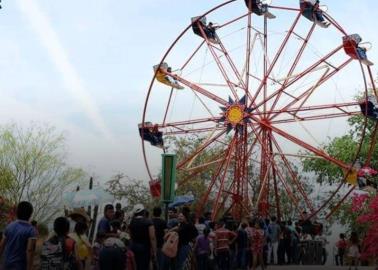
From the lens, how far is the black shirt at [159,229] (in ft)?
33.7

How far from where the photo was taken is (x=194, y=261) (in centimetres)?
1202

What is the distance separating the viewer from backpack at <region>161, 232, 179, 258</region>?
10188 millimetres

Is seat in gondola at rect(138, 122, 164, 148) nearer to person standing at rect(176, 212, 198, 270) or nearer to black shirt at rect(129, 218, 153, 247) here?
person standing at rect(176, 212, 198, 270)

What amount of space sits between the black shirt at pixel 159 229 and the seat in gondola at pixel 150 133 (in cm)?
1588

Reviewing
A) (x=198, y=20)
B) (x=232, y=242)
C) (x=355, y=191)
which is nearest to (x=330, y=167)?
(x=355, y=191)

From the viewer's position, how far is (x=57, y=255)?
752 centimetres

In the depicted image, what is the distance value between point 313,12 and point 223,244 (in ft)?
39.4

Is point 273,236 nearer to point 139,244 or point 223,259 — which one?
point 223,259

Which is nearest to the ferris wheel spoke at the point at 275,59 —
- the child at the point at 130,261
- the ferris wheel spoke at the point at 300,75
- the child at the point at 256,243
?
the ferris wheel spoke at the point at 300,75

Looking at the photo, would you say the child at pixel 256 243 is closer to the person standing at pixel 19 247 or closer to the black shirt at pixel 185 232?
the black shirt at pixel 185 232

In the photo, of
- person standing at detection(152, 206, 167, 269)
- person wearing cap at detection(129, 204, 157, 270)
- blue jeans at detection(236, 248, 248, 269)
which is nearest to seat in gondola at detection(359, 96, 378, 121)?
blue jeans at detection(236, 248, 248, 269)

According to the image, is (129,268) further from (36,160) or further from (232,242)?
(36,160)

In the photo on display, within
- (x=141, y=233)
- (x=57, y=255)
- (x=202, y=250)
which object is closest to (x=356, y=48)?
(x=202, y=250)

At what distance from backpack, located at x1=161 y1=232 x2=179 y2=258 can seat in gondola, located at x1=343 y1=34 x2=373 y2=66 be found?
13.6 metres
